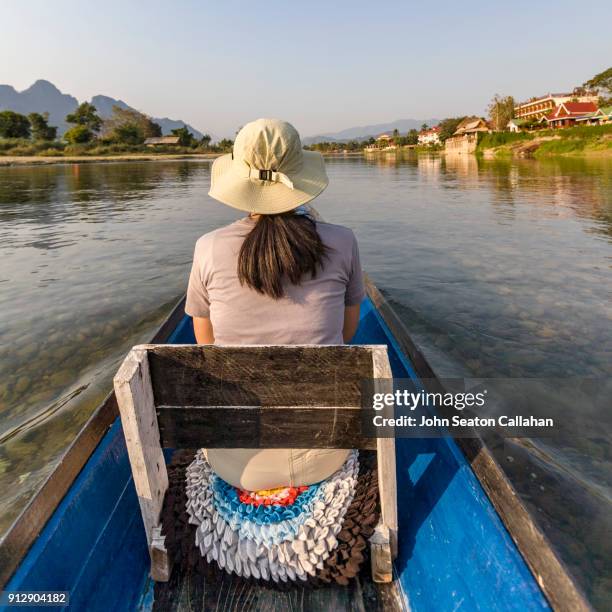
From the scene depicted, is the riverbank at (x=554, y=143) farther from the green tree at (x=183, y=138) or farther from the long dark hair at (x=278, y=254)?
the green tree at (x=183, y=138)

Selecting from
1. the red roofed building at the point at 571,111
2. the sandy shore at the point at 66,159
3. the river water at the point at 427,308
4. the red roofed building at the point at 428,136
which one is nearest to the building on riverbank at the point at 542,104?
the red roofed building at the point at 571,111

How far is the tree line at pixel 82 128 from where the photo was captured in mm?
79938

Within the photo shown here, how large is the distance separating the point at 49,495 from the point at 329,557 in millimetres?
1195

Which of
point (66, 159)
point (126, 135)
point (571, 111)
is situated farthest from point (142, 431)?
point (126, 135)

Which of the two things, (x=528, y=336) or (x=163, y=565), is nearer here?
(x=163, y=565)

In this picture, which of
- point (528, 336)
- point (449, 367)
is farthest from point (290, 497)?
point (528, 336)

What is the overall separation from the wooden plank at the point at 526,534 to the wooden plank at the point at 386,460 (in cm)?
41

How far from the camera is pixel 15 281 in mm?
8953

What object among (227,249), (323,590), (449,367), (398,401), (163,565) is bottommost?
(449,367)

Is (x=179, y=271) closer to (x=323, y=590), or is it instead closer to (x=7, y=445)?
(x=7, y=445)

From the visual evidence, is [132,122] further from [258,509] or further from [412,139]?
[258,509]

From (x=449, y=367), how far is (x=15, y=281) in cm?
845

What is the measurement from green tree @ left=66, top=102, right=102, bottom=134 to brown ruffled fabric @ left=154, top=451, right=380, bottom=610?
339ft

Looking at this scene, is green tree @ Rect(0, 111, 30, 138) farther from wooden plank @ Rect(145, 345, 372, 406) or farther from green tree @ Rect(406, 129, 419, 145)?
green tree @ Rect(406, 129, 419, 145)
